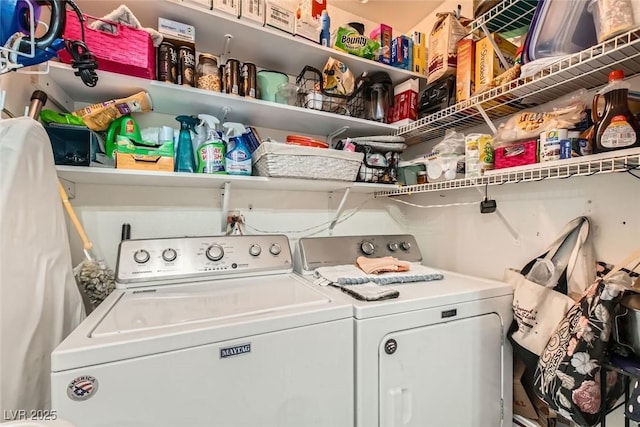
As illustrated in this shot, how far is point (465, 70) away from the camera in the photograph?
4.63 feet

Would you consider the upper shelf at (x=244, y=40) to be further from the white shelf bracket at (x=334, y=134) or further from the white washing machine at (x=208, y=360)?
the white washing machine at (x=208, y=360)

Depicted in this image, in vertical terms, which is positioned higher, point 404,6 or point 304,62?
point 404,6

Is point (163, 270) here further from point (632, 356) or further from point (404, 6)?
point (404, 6)

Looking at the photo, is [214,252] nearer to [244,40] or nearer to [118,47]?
[118,47]

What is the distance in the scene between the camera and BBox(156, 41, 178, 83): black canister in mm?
1230

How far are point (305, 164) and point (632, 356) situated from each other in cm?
130

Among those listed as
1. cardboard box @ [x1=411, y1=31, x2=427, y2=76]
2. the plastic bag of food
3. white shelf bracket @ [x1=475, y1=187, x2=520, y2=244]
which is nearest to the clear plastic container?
the plastic bag of food

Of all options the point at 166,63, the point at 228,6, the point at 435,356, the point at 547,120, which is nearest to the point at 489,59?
the point at 547,120

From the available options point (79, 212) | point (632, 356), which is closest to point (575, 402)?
point (632, 356)

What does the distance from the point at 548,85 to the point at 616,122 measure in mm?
338

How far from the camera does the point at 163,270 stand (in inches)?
49.2

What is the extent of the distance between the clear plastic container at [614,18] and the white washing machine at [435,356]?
2.98 ft

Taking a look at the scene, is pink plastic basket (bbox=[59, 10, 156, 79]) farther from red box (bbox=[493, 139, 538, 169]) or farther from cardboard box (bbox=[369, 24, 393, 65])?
red box (bbox=[493, 139, 538, 169])

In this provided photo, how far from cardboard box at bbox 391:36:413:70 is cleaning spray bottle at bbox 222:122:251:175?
0.98 metres
